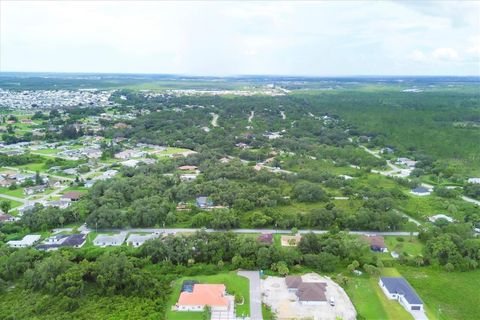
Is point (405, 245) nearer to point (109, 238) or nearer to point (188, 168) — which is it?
point (109, 238)

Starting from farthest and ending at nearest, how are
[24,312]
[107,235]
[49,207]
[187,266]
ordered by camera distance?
[49,207] → [107,235] → [187,266] → [24,312]

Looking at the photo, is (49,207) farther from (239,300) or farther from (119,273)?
(239,300)

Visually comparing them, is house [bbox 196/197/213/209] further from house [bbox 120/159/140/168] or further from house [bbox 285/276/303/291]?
house [bbox 120/159/140/168]

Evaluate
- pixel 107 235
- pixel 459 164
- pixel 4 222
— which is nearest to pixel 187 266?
pixel 107 235

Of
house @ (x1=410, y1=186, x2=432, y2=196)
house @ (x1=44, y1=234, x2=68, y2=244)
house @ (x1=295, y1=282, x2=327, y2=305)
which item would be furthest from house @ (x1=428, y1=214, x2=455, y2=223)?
house @ (x1=44, y1=234, x2=68, y2=244)

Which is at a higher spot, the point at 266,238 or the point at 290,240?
the point at 290,240

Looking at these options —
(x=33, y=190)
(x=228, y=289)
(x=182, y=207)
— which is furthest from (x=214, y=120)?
(x=228, y=289)
